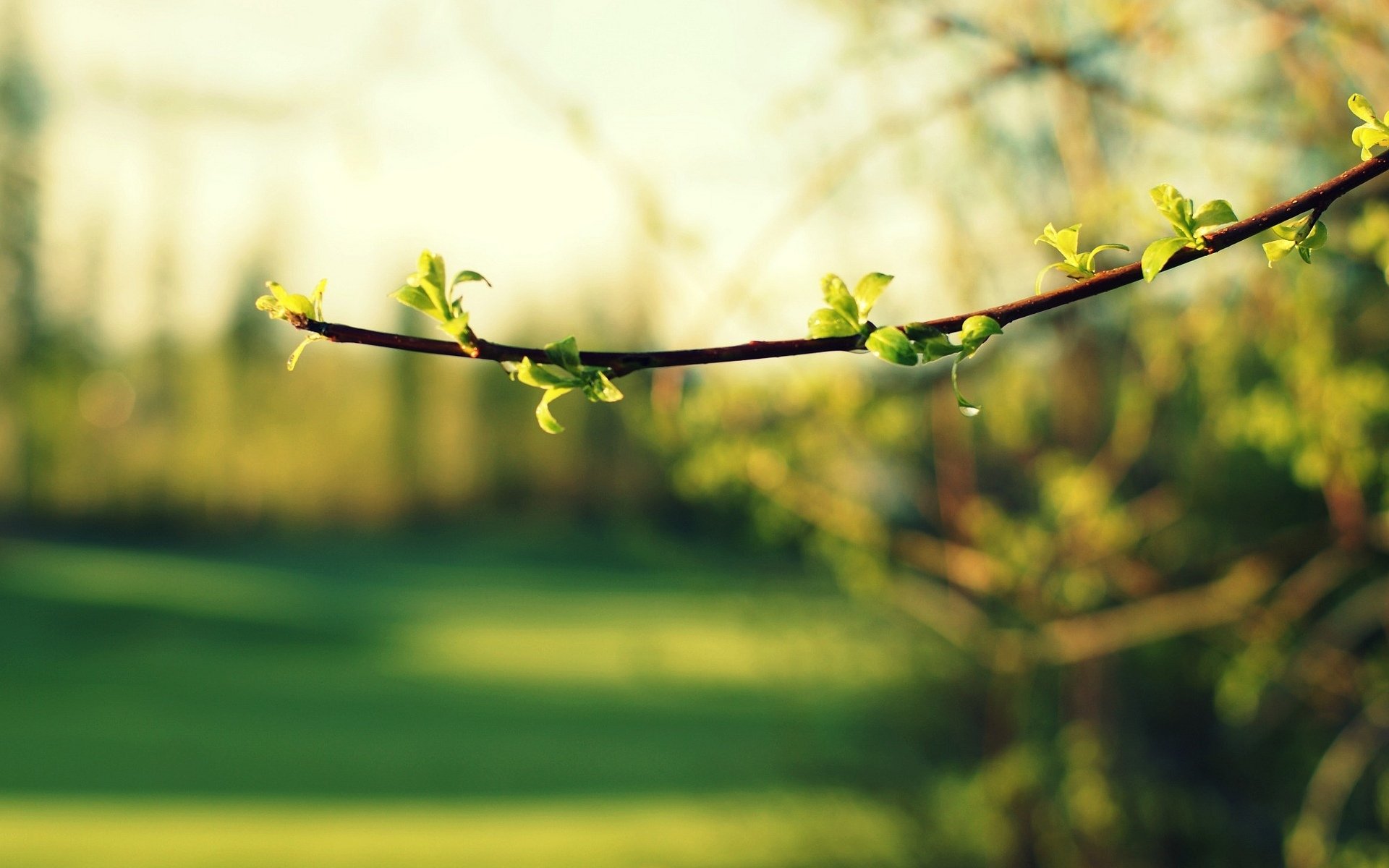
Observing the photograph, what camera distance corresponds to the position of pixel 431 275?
2.38 ft

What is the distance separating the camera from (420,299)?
73 centimetres

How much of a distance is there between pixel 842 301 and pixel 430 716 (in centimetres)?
1570

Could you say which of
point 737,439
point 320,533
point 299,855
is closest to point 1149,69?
point 737,439

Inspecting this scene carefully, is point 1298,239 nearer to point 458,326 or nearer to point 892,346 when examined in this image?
point 892,346

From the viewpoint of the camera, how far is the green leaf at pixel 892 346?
2.25ft

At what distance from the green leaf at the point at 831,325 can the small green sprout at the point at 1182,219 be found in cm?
20

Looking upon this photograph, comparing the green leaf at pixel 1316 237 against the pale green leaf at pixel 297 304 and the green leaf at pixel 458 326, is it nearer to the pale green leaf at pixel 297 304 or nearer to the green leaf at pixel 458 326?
the green leaf at pixel 458 326

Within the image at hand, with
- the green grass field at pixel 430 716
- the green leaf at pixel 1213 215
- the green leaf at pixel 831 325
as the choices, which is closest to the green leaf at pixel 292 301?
the green leaf at pixel 831 325

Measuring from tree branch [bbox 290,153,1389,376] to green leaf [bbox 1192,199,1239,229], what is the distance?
23 mm

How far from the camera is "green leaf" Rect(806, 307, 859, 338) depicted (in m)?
0.73

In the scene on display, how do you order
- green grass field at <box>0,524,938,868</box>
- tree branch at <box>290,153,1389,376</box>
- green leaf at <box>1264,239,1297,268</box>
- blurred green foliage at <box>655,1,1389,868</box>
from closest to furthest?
1. tree branch at <box>290,153,1389,376</box>
2. green leaf at <box>1264,239,1297,268</box>
3. blurred green foliage at <box>655,1,1389,868</box>
4. green grass field at <box>0,524,938,868</box>

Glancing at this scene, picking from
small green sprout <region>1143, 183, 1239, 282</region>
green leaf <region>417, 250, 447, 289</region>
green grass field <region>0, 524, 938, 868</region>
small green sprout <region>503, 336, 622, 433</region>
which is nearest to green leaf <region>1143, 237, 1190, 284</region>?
small green sprout <region>1143, 183, 1239, 282</region>

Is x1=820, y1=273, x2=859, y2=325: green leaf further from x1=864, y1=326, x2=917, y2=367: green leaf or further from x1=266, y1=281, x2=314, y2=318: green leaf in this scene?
x1=266, y1=281, x2=314, y2=318: green leaf

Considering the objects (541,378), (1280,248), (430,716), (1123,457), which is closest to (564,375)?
(541,378)
